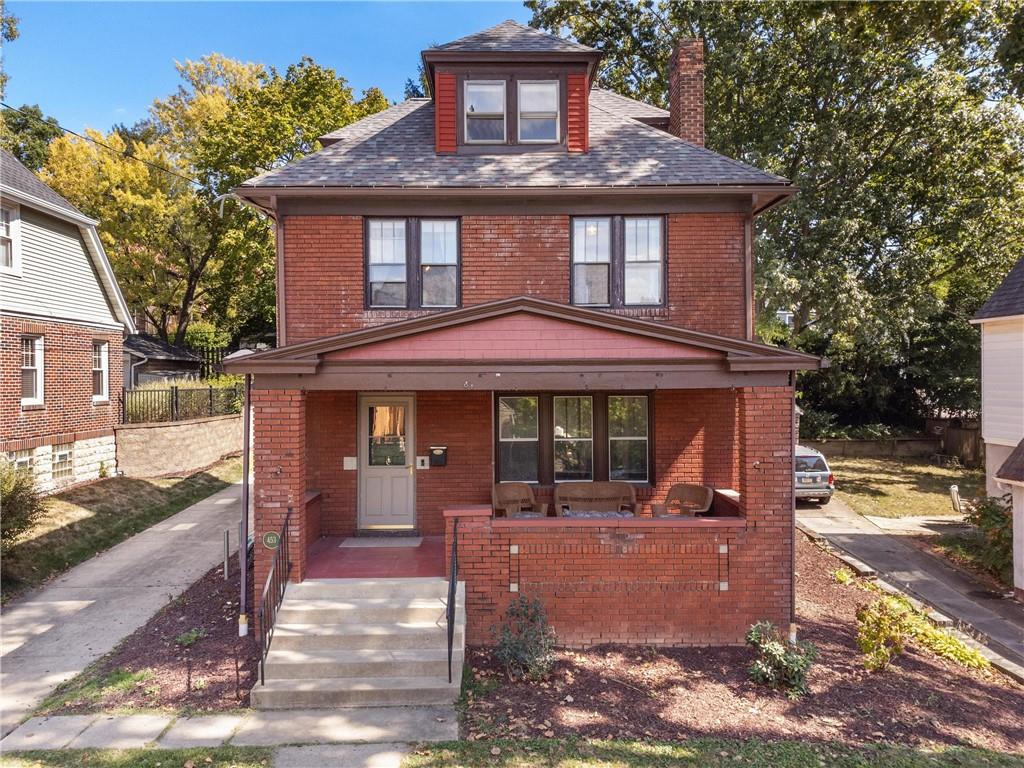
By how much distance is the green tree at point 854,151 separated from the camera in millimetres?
18562

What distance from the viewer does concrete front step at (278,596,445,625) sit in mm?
7039

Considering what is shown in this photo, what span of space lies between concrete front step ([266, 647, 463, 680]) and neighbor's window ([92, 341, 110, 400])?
1341 centimetres

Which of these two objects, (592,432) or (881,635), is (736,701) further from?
(592,432)

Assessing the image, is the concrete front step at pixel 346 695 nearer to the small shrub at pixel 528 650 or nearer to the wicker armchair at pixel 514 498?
the small shrub at pixel 528 650

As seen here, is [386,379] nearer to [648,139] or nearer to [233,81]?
[648,139]

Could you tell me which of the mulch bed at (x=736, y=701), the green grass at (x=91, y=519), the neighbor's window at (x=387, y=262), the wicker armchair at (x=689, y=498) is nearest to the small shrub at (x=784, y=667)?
the mulch bed at (x=736, y=701)

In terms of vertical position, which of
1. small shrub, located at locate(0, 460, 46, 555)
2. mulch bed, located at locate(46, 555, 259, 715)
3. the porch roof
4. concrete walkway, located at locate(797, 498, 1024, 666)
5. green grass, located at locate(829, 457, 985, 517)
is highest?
the porch roof

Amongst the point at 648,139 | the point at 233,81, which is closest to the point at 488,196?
the point at 648,139

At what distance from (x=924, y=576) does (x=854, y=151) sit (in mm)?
14598

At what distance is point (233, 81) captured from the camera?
32.8 m

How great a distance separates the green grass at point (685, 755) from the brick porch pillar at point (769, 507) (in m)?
2.16

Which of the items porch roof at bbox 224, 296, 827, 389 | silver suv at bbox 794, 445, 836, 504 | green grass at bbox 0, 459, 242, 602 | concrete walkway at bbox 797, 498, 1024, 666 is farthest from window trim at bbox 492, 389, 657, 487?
green grass at bbox 0, 459, 242, 602

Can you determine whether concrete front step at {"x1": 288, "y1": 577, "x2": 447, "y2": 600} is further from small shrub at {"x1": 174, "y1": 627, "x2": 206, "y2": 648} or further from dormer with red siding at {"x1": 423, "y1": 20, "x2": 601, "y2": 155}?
dormer with red siding at {"x1": 423, "y1": 20, "x2": 601, "y2": 155}

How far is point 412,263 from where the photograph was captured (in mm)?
9781
